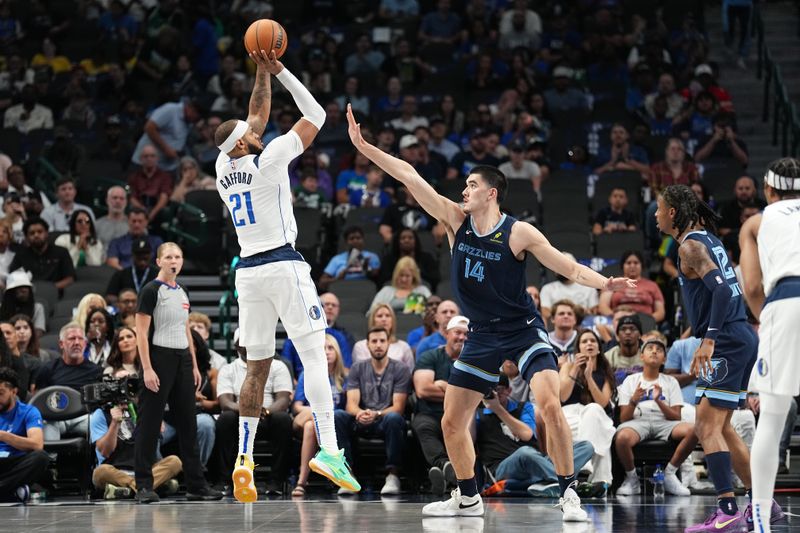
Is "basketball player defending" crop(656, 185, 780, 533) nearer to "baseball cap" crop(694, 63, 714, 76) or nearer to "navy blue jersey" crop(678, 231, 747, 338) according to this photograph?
"navy blue jersey" crop(678, 231, 747, 338)

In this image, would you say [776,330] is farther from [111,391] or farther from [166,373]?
[111,391]

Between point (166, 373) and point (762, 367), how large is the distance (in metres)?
5.57

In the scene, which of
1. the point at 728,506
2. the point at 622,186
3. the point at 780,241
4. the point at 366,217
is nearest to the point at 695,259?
the point at 780,241

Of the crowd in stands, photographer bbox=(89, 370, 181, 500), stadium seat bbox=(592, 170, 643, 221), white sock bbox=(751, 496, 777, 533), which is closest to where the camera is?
white sock bbox=(751, 496, 777, 533)

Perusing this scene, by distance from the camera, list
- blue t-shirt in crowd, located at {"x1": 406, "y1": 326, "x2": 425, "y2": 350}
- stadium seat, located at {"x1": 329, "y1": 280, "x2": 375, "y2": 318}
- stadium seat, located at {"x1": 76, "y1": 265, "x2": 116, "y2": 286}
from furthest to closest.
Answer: stadium seat, located at {"x1": 76, "y1": 265, "x2": 116, "y2": 286}, stadium seat, located at {"x1": 329, "y1": 280, "x2": 375, "y2": 318}, blue t-shirt in crowd, located at {"x1": 406, "y1": 326, "x2": 425, "y2": 350}

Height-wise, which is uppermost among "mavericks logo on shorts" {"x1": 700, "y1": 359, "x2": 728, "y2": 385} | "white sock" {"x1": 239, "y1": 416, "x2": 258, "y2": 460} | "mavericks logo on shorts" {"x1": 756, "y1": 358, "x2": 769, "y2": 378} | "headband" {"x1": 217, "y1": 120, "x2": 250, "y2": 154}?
"headband" {"x1": 217, "y1": 120, "x2": 250, "y2": 154}

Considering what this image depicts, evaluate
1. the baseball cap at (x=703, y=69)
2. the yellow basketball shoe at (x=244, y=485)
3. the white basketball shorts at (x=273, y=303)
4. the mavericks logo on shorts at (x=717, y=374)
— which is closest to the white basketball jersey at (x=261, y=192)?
the white basketball shorts at (x=273, y=303)

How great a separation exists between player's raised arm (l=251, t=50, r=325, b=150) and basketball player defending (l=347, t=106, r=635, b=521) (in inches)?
11.1

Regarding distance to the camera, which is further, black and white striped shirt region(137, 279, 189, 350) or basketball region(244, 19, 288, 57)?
black and white striped shirt region(137, 279, 189, 350)

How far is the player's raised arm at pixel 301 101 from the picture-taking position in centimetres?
837

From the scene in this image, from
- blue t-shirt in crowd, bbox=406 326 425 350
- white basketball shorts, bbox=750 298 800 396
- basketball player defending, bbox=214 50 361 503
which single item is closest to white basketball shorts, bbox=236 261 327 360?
basketball player defending, bbox=214 50 361 503

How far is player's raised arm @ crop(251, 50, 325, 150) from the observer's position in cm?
837

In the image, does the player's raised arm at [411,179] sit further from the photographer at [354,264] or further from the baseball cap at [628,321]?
the photographer at [354,264]

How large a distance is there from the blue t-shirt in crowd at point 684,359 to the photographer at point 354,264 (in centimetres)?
377
